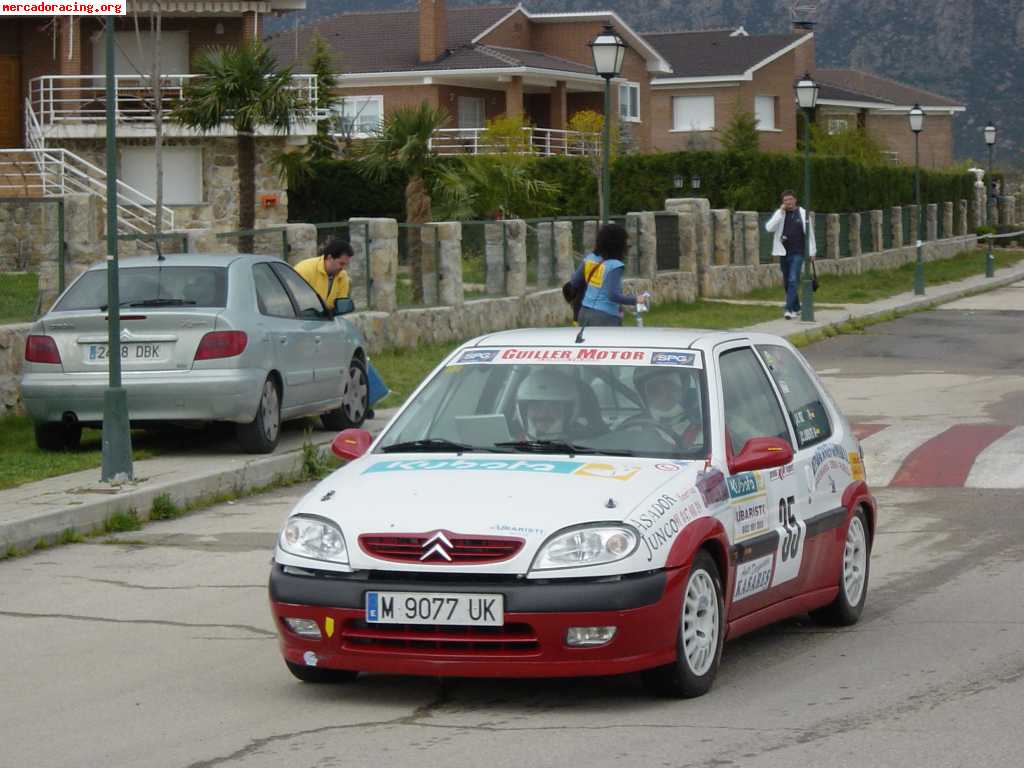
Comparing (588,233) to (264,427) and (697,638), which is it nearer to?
(264,427)

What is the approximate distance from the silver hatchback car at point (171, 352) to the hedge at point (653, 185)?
104 ft

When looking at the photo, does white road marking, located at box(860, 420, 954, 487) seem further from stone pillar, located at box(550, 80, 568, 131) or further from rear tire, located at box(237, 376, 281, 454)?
stone pillar, located at box(550, 80, 568, 131)

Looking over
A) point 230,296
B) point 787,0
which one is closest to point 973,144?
point 787,0

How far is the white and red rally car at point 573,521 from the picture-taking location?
6.79 m

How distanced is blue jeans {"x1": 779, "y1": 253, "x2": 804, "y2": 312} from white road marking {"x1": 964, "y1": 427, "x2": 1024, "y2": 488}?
13940 mm

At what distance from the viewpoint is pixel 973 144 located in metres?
134

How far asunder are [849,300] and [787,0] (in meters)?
118

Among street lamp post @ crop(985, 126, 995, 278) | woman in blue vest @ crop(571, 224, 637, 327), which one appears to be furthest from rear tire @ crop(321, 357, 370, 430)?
street lamp post @ crop(985, 126, 995, 278)

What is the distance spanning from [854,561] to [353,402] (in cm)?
855

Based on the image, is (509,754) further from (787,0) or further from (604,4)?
(604,4)

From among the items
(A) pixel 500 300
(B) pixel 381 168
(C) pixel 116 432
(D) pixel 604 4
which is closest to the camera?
(C) pixel 116 432

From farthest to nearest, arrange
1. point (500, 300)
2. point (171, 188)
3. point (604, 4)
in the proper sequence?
point (604, 4), point (171, 188), point (500, 300)

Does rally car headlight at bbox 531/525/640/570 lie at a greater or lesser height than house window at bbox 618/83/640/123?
lesser

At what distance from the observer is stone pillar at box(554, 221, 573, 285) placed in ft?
98.4
